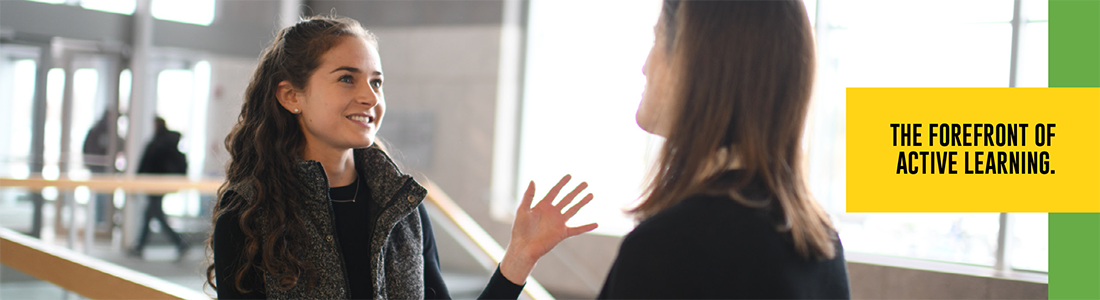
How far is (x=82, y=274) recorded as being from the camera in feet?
6.82

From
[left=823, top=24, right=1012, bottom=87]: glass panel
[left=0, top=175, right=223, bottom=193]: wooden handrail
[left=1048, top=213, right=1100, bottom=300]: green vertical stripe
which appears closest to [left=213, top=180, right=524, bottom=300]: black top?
[left=0, top=175, right=223, bottom=193]: wooden handrail

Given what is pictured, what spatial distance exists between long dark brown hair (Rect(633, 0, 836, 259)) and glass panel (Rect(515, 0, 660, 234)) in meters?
6.14

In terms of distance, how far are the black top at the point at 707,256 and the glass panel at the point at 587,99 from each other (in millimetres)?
6201

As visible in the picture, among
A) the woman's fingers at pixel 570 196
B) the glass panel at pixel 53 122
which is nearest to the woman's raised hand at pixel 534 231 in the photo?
the woman's fingers at pixel 570 196

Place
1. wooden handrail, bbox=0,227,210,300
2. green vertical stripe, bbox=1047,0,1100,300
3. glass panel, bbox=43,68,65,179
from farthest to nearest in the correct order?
glass panel, bbox=43,68,65,179
green vertical stripe, bbox=1047,0,1100,300
wooden handrail, bbox=0,227,210,300

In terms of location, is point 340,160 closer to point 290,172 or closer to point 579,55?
point 290,172

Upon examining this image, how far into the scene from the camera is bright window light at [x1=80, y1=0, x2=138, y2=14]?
714cm

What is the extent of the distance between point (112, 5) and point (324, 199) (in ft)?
22.4

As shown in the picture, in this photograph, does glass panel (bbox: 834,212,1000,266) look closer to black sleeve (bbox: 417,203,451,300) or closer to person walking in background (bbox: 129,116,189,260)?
black sleeve (bbox: 417,203,451,300)

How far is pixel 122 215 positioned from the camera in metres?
5.82

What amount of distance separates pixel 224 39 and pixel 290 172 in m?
7.06

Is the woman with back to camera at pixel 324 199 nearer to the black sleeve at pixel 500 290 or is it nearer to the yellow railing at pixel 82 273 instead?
the black sleeve at pixel 500 290

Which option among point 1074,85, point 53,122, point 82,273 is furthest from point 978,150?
point 53,122

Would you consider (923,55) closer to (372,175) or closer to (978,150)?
(978,150)
